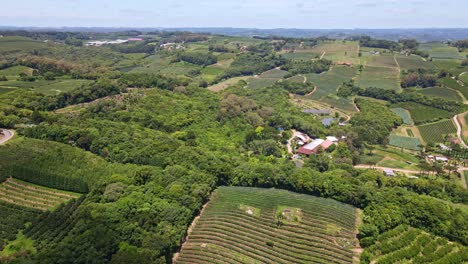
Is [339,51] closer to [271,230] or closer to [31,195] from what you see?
[271,230]

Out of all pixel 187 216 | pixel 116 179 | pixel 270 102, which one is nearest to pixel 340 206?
pixel 187 216

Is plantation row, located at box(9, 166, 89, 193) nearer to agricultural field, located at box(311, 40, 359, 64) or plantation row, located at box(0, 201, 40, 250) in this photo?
plantation row, located at box(0, 201, 40, 250)

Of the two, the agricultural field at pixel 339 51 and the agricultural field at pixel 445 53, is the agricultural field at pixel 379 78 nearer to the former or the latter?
the agricultural field at pixel 339 51

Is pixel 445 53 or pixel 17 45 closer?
pixel 445 53

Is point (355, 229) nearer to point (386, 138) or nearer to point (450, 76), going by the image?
point (386, 138)

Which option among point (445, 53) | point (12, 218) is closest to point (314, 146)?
point (12, 218)

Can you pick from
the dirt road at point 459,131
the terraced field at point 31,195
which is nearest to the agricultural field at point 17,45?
the terraced field at point 31,195
